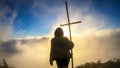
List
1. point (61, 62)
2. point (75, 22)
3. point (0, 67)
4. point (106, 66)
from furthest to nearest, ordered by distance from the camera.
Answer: point (0, 67) → point (106, 66) → point (75, 22) → point (61, 62)

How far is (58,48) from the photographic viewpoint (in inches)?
442

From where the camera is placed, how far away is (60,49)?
36.7 feet

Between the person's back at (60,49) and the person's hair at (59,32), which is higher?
the person's hair at (59,32)

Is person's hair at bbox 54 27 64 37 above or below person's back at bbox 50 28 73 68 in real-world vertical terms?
above

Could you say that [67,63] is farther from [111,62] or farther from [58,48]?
[111,62]

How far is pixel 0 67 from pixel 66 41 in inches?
873

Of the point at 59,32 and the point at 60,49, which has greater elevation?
→ the point at 59,32

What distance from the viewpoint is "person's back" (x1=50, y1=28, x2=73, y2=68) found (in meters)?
11.1

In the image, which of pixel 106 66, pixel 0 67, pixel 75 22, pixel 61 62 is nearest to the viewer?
pixel 61 62

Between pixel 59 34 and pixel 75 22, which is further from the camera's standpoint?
pixel 75 22

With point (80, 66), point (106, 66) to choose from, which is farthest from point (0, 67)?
point (106, 66)

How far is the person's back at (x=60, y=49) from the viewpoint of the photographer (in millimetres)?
11094

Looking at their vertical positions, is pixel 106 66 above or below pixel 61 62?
below

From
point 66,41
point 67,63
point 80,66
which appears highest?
point 66,41
